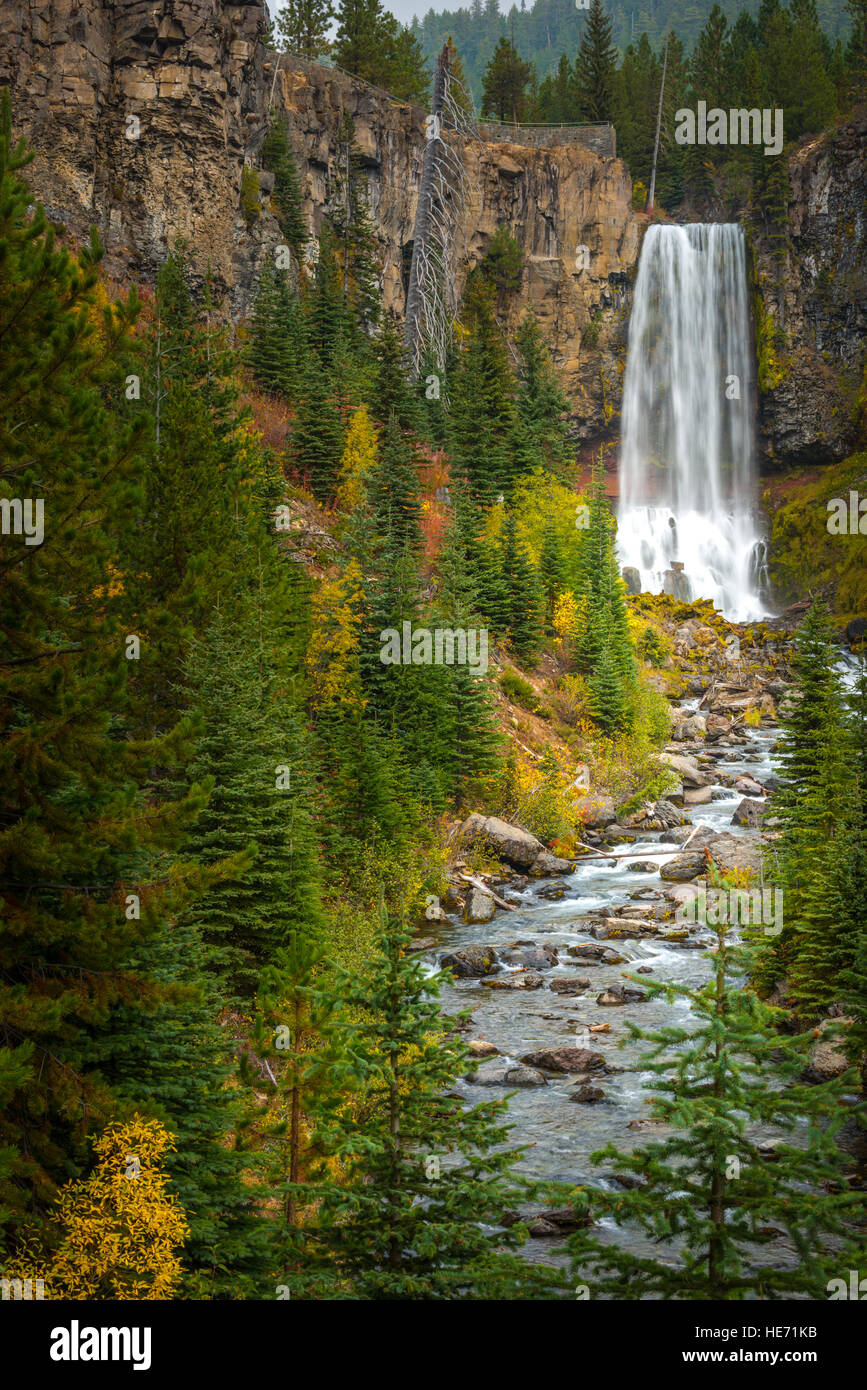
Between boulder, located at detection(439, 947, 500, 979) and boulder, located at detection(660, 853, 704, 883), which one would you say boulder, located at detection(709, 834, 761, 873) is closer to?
boulder, located at detection(660, 853, 704, 883)

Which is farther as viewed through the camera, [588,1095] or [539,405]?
[539,405]

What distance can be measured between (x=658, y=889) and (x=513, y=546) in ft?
52.6

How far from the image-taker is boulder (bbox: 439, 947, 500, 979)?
69.5 feet

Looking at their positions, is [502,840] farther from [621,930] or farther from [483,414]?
[483,414]

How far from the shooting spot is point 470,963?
21.3 metres

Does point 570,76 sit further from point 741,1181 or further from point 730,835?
point 741,1181

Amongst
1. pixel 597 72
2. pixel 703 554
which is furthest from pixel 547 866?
pixel 597 72

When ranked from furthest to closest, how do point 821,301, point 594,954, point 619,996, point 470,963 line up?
point 821,301, point 594,954, point 470,963, point 619,996

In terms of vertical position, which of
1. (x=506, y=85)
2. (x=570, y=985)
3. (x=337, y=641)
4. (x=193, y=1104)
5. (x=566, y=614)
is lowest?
(x=570, y=985)

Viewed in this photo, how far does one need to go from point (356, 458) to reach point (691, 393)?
37683 millimetres

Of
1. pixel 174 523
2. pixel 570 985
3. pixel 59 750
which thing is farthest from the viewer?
pixel 570 985

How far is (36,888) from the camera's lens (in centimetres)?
843

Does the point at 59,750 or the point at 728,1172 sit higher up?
the point at 59,750

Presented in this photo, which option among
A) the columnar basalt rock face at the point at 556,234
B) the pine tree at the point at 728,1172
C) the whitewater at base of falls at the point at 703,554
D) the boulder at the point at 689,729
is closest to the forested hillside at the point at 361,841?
the pine tree at the point at 728,1172
